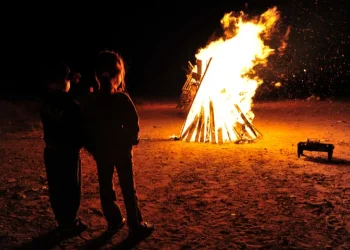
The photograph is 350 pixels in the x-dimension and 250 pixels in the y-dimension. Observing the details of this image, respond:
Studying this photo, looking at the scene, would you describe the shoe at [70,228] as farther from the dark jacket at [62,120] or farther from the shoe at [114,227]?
the dark jacket at [62,120]

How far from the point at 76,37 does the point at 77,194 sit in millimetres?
34539

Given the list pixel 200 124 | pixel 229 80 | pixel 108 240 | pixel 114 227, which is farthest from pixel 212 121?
pixel 108 240

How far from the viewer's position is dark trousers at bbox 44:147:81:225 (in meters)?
3.70

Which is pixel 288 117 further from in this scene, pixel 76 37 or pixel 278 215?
pixel 76 37

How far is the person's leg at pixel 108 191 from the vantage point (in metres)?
3.72

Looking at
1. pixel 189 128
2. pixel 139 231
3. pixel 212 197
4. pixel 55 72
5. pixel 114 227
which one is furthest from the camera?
pixel 189 128

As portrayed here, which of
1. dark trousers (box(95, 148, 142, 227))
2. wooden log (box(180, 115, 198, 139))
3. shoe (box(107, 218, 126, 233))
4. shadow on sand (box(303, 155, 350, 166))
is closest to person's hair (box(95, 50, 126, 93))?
dark trousers (box(95, 148, 142, 227))

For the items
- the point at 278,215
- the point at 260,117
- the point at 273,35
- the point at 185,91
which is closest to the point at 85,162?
the point at 278,215

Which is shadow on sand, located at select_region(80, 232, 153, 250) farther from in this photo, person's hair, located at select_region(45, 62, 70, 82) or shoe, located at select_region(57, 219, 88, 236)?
person's hair, located at select_region(45, 62, 70, 82)

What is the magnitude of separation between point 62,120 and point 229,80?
6.59m

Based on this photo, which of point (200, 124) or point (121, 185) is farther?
point (200, 124)

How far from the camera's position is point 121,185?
Result: 3.76 m

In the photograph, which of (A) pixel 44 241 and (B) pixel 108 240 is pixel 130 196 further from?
(A) pixel 44 241

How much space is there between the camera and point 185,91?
1731cm
